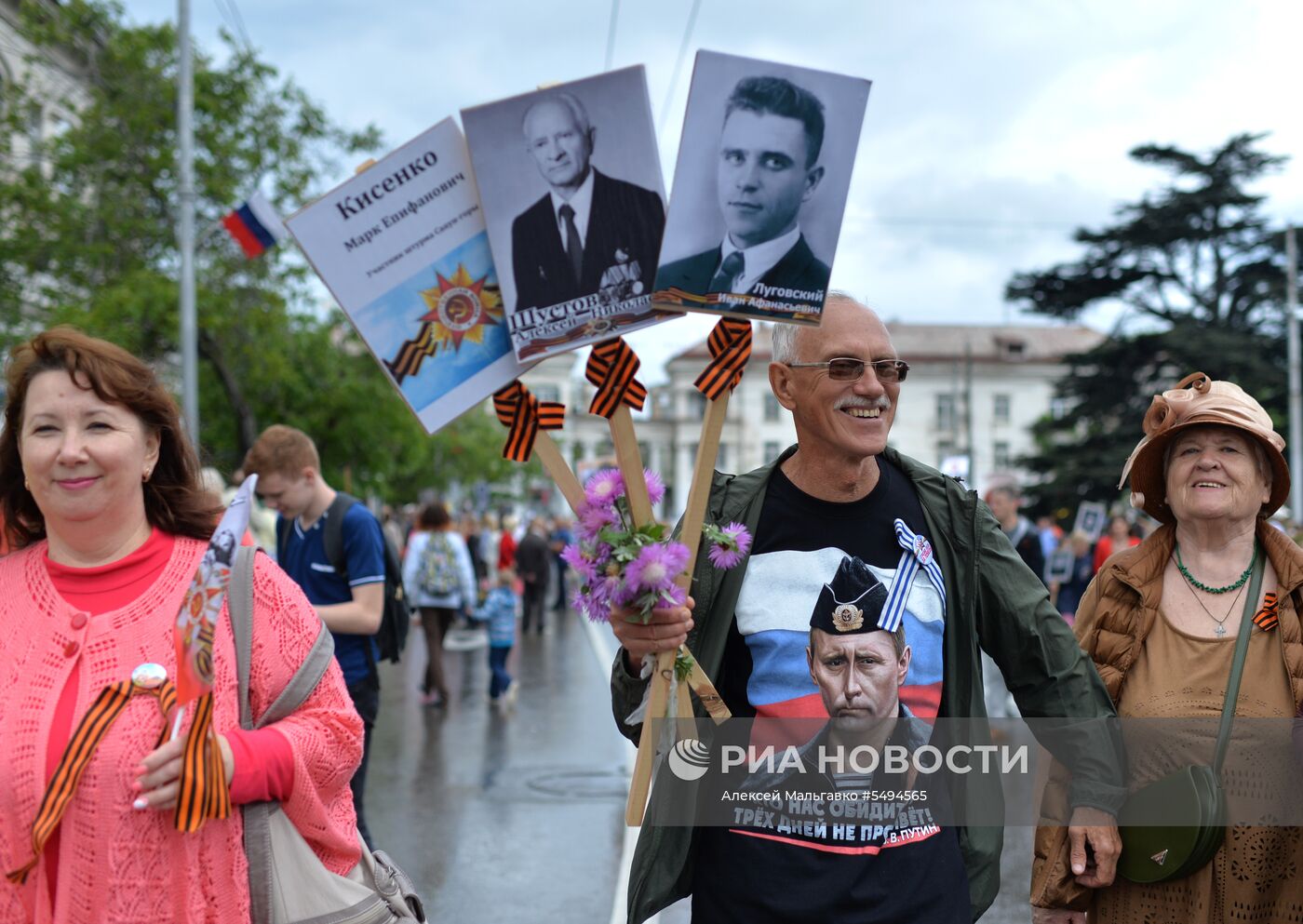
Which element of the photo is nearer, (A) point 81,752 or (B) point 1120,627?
(A) point 81,752

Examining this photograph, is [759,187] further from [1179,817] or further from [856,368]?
[1179,817]

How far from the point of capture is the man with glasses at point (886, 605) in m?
3.08

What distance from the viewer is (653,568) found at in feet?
8.75

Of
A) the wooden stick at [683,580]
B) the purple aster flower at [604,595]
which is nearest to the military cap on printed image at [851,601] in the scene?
the wooden stick at [683,580]

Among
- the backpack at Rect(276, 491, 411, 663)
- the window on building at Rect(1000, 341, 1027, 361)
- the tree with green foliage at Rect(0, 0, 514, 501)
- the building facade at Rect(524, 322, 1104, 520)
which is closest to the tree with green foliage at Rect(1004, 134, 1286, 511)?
the tree with green foliage at Rect(0, 0, 514, 501)

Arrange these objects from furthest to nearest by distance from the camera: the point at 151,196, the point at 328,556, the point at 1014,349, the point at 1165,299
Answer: the point at 1014,349 < the point at 1165,299 < the point at 151,196 < the point at 328,556

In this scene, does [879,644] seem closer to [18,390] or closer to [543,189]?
[543,189]

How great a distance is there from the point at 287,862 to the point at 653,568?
2.91ft

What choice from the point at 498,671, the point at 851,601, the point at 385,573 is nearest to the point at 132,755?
the point at 851,601

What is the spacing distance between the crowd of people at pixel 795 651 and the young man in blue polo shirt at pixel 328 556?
99.1 inches

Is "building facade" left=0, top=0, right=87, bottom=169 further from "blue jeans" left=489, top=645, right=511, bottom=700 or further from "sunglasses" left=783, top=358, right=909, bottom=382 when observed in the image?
"sunglasses" left=783, top=358, right=909, bottom=382

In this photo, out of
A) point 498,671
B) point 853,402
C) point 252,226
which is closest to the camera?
point 853,402

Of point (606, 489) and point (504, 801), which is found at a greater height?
point (606, 489)

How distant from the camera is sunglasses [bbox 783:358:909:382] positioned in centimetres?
315
